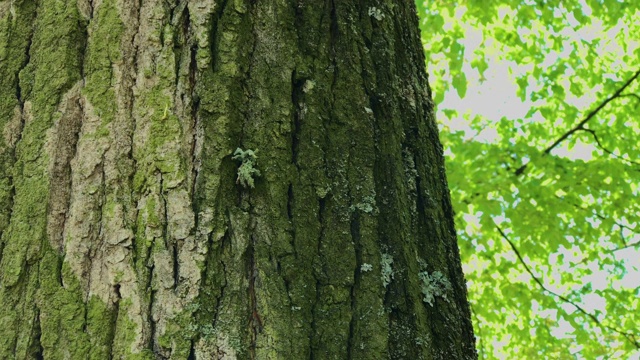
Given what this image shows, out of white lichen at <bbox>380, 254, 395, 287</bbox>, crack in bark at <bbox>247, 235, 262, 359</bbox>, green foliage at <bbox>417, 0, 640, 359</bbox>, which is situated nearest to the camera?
crack in bark at <bbox>247, 235, 262, 359</bbox>

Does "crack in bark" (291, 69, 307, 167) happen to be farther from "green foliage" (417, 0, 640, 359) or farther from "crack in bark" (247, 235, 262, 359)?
"green foliage" (417, 0, 640, 359)

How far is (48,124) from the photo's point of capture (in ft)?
4.17

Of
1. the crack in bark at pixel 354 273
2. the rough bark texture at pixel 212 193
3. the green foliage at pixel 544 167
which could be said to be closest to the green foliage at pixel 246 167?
the rough bark texture at pixel 212 193

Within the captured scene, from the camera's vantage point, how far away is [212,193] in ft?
3.82

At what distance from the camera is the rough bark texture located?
1.12 m

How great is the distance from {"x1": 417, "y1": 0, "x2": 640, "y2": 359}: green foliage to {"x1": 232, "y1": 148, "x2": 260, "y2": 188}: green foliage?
4.57 metres

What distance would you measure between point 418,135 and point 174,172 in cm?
59

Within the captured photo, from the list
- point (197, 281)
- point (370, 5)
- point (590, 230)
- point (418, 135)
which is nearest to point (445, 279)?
point (418, 135)

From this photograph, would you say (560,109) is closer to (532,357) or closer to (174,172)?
(532,357)

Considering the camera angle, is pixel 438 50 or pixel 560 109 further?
pixel 560 109

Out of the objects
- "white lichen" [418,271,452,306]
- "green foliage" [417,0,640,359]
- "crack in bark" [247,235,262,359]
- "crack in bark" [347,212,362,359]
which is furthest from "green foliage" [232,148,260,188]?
"green foliage" [417,0,640,359]

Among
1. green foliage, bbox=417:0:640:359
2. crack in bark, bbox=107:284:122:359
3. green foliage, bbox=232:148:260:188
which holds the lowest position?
crack in bark, bbox=107:284:122:359

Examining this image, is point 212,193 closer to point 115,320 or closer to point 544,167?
point 115,320

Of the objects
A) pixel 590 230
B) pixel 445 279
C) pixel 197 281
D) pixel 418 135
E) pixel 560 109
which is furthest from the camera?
pixel 560 109
